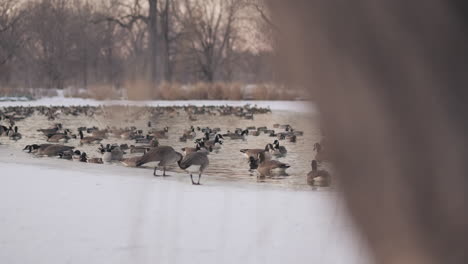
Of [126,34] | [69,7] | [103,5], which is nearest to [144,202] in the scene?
[103,5]

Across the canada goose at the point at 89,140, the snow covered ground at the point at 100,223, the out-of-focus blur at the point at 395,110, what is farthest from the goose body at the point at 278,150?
the out-of-focus blur at the point at 395,110

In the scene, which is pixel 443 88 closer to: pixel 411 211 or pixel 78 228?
pixel 411 211

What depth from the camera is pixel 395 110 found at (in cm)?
42

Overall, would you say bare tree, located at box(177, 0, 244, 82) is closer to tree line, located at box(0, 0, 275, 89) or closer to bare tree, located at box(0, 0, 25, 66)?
tree line, located at box(0, 0, 275, 89)

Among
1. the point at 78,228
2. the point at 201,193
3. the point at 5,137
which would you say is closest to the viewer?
the point at 78,228

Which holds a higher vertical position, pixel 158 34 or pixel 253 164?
pixel 158 34

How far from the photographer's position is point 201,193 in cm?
521

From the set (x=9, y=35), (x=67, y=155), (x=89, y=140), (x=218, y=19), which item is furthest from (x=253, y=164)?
(x=9, y=35)

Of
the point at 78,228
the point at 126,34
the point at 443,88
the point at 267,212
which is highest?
the point at 126,34

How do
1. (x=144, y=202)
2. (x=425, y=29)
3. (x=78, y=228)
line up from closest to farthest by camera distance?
(x=425, y=29), (x=144, y=202), (x=78, y=228)

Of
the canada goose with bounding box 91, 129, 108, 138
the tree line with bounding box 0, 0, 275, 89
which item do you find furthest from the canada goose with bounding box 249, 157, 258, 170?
the canada goose with bounding box 91, 129, 108, 138

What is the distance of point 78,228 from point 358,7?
373cm

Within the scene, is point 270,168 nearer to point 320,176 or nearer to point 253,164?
point 253,164

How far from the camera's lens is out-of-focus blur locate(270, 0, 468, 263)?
410 mm
